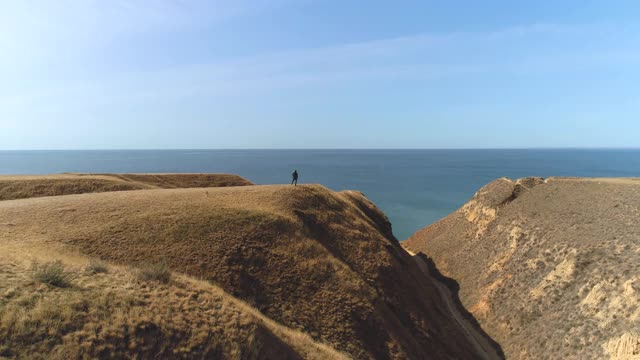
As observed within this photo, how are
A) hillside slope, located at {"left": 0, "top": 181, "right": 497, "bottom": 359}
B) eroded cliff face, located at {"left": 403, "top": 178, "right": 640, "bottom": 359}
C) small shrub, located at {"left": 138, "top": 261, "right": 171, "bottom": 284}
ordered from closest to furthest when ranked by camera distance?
small shrub, located at {"left": 138, "top": 261, "right": 171, "bottom": 284}
hillside slope, located at {"left": 0, "top": 181, "right": 497, "bottom": 359}
eroded cliff face, located at {"left": 403, "top": 178, "right": 640, "bottom": 359}

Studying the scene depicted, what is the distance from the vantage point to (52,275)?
14.0 metres

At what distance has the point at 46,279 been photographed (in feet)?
45.5

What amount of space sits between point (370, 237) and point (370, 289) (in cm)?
861

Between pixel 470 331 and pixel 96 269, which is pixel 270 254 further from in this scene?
pixel 470 331

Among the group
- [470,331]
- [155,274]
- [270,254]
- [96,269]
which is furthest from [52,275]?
[470,331]

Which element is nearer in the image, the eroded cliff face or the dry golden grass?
the dry golden grass

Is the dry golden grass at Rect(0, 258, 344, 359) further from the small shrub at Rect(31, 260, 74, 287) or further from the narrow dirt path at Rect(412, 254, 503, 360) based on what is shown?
the narrow dirt path at Rect(412, 254, 503, 360)

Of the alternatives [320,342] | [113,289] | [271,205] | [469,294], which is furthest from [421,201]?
[113,289]

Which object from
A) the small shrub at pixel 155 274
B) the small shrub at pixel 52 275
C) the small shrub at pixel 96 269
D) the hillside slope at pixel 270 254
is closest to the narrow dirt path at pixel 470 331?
the hillside slope at pixel 270 254

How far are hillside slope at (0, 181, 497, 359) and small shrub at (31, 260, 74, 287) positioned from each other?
3852 mm

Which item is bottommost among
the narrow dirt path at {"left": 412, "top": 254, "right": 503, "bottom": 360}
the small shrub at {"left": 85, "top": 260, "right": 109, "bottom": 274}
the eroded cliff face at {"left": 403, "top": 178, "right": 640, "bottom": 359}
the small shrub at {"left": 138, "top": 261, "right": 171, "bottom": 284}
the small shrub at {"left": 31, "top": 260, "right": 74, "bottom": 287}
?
the narrow dirt path at {"left": 412, "top": 254, "right": 503, "bottom": 360}

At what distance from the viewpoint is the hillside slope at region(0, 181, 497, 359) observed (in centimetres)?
2111

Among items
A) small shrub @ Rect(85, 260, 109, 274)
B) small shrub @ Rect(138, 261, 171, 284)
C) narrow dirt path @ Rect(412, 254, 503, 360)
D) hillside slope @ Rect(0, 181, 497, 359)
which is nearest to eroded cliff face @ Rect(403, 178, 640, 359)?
narrow dirt path @ Rect(412, 254, 503, 360)

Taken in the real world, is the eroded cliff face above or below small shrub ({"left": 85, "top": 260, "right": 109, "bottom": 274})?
below
